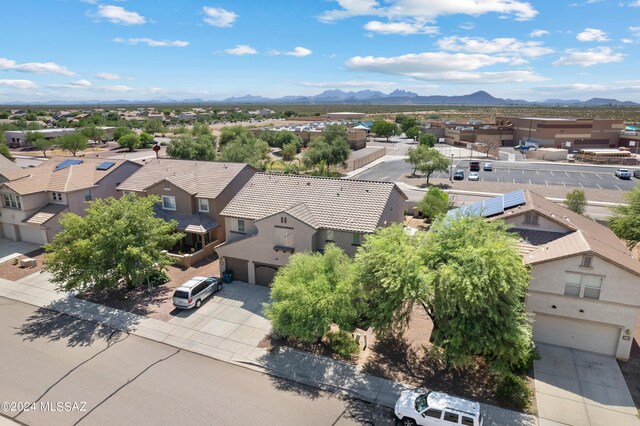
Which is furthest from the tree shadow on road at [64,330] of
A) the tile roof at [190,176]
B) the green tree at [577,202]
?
the green tree at [577,202]

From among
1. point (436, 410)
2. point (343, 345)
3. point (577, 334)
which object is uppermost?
point (577, 334)

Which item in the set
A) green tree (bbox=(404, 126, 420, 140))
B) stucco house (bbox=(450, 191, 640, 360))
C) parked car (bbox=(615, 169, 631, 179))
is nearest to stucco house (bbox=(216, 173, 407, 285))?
stucco house (bbox=(450, 191, 640, 360))

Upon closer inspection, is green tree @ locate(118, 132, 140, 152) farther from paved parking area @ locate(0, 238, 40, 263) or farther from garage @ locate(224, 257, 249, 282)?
garage @ locate(224, 257, 249, 282)

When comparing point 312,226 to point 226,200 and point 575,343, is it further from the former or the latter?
point 575,343

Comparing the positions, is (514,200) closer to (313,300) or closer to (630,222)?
(630,222)

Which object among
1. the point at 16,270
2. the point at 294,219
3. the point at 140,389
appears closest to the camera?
the point at 140,389

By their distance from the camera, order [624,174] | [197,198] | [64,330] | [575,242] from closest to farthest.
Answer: [575,242], [64,330], [197,198], [624,174]

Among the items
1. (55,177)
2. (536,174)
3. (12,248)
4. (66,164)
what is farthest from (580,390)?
(536,174)
